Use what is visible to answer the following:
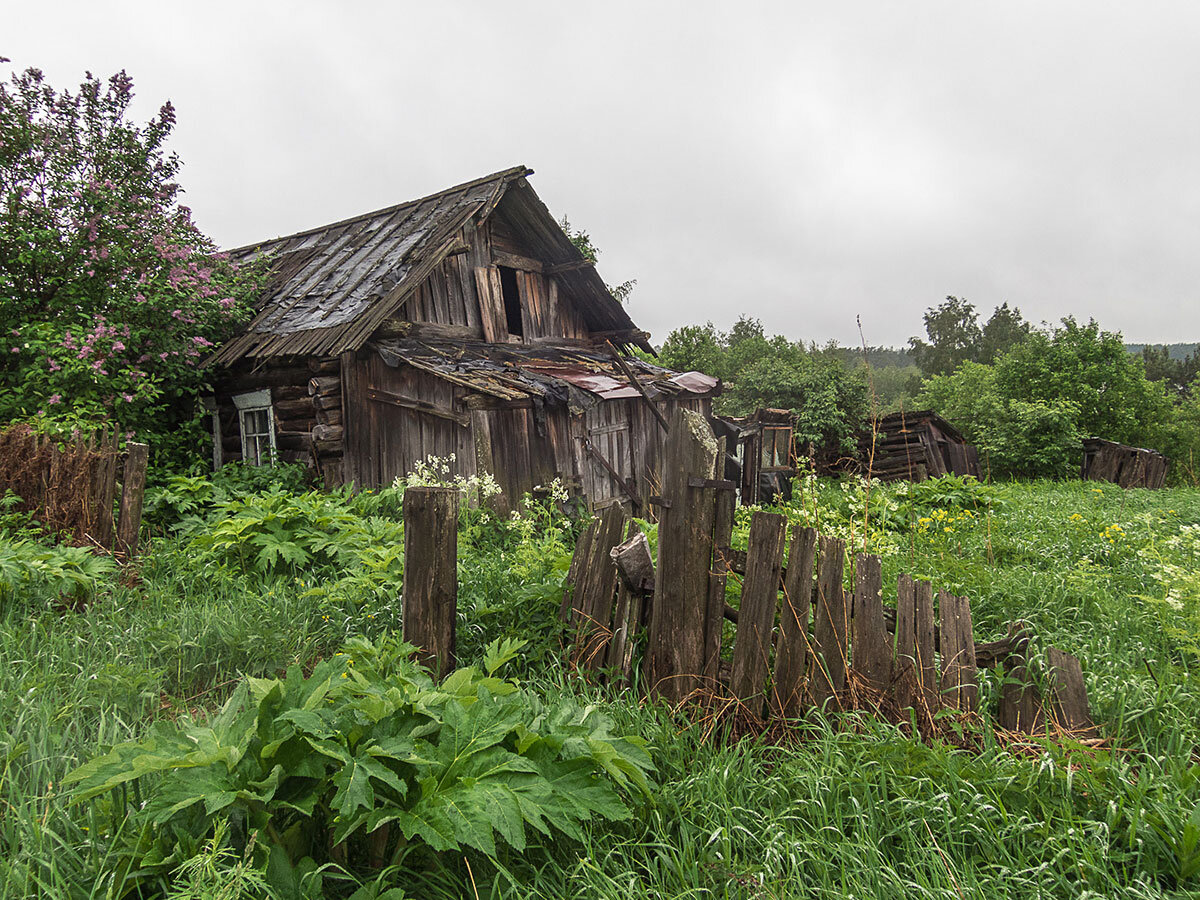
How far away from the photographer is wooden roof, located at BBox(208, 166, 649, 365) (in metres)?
8.90

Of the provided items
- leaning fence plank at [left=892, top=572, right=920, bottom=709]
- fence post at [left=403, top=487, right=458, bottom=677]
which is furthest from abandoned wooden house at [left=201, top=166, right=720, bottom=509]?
leaning fence plank at [left=892, top=572, right=920, bottom=709]

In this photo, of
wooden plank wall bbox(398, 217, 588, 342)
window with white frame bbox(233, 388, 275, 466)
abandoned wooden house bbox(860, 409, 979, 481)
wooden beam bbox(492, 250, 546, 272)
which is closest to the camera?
window with white frame bbox(233, 388, 275, 466)

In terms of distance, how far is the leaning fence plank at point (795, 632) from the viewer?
2834mm

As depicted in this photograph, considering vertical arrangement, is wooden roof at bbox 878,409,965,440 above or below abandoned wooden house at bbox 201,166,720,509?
below

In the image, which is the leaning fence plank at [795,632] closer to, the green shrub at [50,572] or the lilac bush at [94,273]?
the green shrub at [50,572]

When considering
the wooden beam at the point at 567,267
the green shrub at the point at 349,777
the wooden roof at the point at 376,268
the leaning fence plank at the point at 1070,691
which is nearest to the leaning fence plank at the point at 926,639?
the leaning fence plank at the point at 1070,691

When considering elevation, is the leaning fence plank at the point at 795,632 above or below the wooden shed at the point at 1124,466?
above

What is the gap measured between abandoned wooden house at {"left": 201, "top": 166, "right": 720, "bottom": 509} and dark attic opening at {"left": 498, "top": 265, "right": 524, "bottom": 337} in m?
0.04

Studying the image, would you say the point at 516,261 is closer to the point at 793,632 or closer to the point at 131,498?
the point at 131,498

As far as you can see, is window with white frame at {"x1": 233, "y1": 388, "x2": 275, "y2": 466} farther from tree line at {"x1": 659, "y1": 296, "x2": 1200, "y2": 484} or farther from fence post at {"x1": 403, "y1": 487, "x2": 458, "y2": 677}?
tree line at {"x1": 659, "y1": 296, "x2": 1200, "y2": 484}

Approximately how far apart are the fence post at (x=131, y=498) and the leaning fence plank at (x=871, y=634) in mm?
5647

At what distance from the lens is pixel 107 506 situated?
555 cm

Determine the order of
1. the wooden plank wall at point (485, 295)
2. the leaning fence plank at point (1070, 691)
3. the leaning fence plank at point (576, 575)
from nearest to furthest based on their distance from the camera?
the leaning fence plank at point (1070, 691) < the leaning fence plank at point (576, 575) < the wooden plank wall at point (485, 295)

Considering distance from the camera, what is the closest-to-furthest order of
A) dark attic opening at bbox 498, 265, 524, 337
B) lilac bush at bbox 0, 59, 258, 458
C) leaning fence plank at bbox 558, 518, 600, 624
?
leaning fence plank at bbox 558, 518, 600, 624 < lilac bush at bbox 0, 59, 258, 458 < dark attic opening at bbox 498, 265, 524, 337
